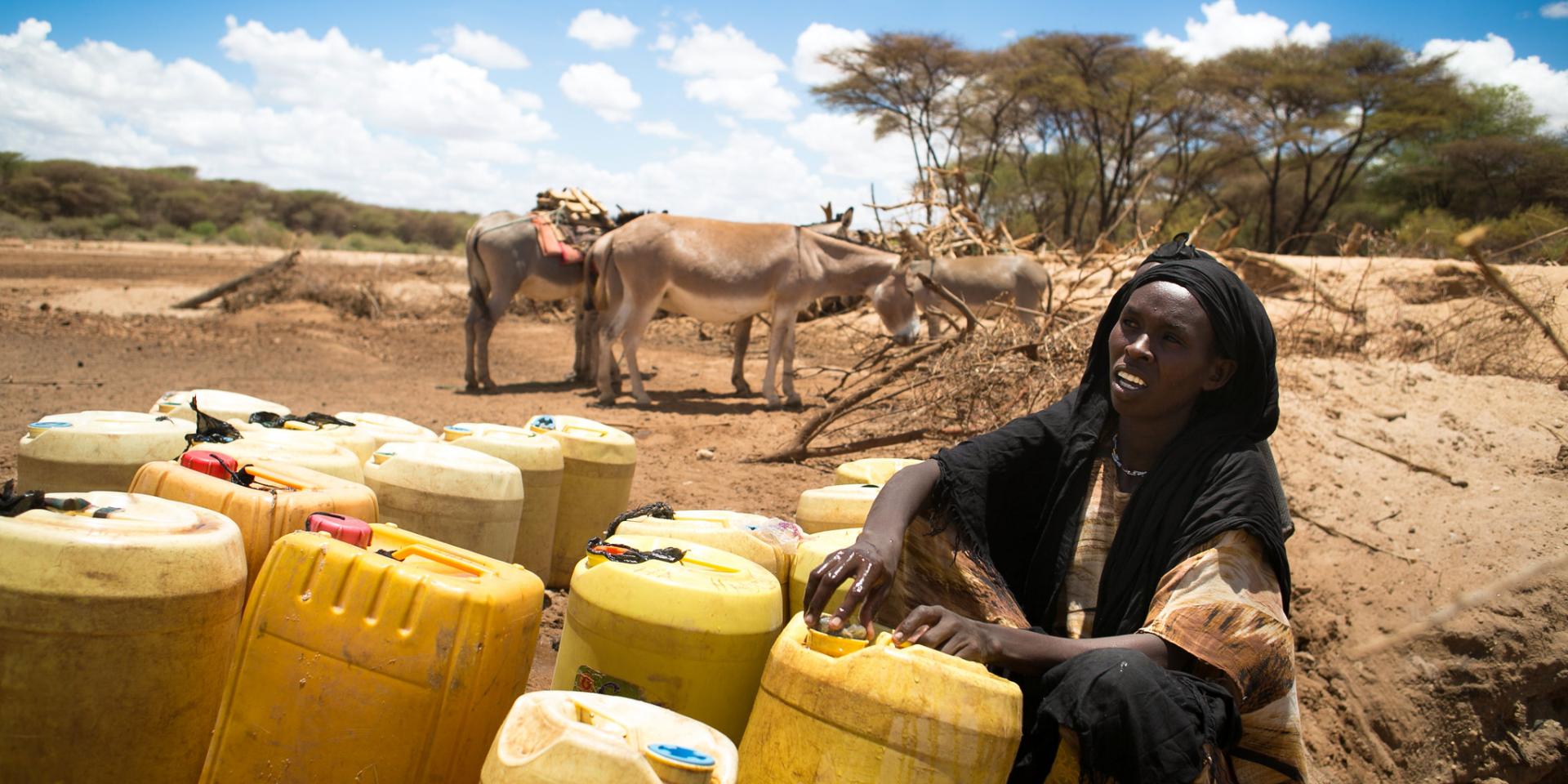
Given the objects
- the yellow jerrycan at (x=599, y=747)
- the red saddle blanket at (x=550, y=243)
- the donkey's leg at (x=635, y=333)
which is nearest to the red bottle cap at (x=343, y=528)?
the yellow jerrycan at (x=599, y=747)

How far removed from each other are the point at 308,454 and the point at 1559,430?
18.9 ft

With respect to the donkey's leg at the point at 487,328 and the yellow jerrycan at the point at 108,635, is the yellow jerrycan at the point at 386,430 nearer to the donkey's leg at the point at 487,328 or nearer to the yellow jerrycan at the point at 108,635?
the yellow jerrycan at the point at 108,635

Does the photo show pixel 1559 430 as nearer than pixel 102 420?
No

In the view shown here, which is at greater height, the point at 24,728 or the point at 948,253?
the point at 948,253

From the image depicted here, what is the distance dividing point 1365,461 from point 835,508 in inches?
138

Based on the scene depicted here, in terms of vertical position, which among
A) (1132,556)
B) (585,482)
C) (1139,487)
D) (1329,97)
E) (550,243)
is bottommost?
(585,482)

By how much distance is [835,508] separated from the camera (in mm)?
3406

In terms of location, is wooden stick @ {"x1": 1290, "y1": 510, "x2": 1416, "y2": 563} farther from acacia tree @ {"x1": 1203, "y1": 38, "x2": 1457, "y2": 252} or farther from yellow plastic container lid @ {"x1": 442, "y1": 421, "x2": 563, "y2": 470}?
acacia tree @ {"x1": 1203, "y1": 38, "x2": 1457, "y2": 252}

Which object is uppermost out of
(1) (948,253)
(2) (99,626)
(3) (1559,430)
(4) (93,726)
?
(1) (948,253)

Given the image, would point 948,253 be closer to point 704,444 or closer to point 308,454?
point 704,444

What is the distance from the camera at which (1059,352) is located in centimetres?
630

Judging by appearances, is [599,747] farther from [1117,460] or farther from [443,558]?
[1117,460]

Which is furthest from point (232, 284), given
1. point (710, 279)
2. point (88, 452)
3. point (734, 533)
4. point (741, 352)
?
point (734, 533)

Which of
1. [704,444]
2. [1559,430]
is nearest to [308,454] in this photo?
[704,444]
